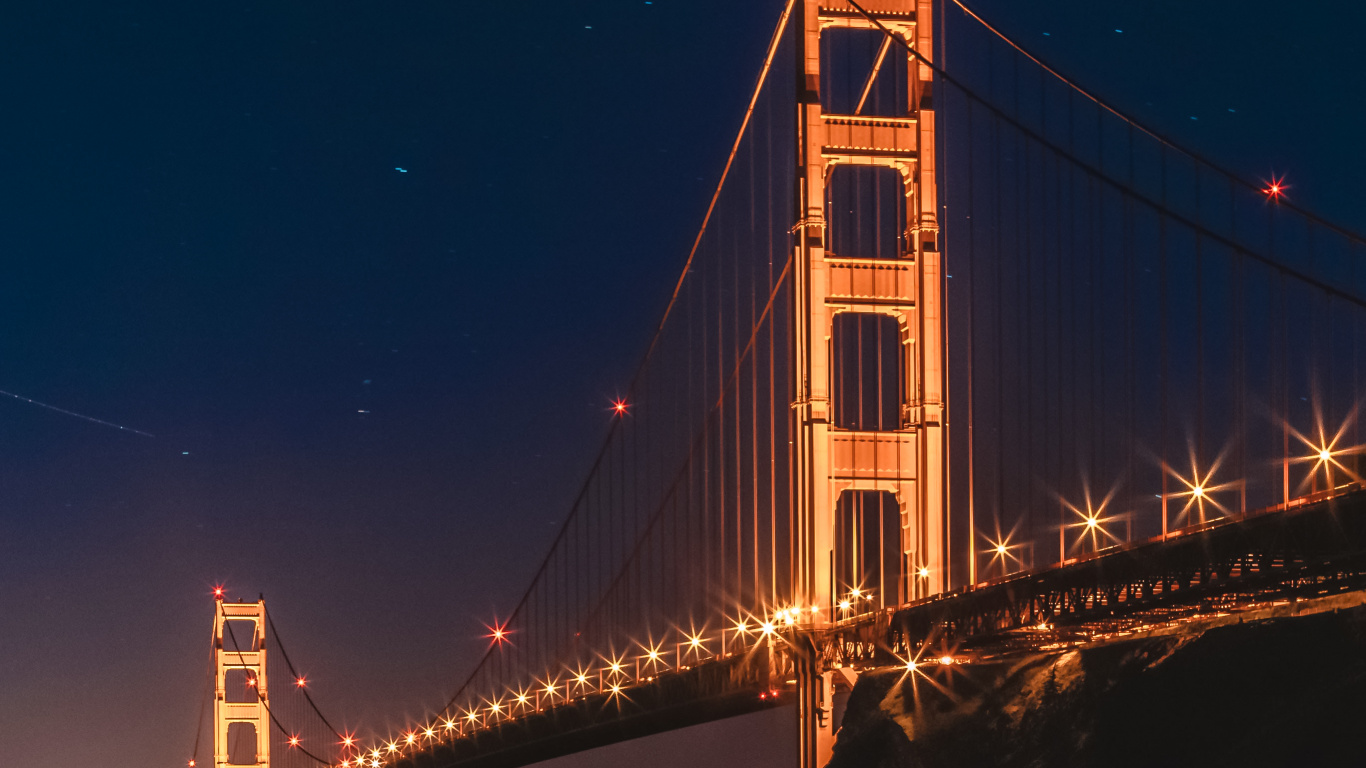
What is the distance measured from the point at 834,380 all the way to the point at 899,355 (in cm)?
163

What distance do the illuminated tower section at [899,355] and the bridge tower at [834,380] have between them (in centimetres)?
2

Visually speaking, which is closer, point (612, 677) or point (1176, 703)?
point (1176, 703)

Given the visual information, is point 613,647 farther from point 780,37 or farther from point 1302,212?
point 1302,212

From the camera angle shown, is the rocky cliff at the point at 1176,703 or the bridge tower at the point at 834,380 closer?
the rocky cliff at the point at 1176,703

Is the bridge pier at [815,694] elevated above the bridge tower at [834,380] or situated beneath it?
situated beneath

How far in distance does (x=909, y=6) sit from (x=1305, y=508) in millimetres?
17955

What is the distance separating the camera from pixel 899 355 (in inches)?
1794

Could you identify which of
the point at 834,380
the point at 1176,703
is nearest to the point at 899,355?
the point at 834,380

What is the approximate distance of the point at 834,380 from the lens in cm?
4469

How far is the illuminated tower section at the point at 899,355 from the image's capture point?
43.6m

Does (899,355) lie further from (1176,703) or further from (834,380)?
(1176,703)

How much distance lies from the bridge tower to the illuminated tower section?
0.7 inches

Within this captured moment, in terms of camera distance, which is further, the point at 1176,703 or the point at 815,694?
Answer: the point at 815,694

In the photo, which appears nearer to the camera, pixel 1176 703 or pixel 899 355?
pixel 1176 703
